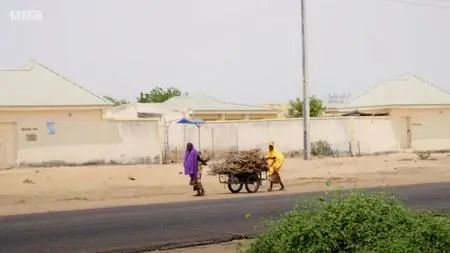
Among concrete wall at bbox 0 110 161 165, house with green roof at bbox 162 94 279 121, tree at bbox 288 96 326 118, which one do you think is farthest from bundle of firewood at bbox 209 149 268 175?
tree at bbox 288 96 326 118

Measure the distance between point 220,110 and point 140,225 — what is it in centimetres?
4110

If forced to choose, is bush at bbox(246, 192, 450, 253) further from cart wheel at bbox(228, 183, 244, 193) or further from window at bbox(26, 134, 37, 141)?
window at bbox(26, 134, 37, 141)

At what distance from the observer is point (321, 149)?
43.7 m

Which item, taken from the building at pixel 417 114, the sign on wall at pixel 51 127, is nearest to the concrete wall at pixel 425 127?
the building at pixel 417 114

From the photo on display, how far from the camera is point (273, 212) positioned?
1666 centimetres

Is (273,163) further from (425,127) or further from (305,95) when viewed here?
(425,127)

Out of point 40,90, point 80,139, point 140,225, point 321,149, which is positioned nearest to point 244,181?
point 140,225

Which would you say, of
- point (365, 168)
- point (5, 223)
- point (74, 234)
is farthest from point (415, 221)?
point (365, 168)

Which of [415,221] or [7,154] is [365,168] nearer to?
[7,154]

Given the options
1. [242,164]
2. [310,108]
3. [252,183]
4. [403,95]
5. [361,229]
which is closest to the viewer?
[361,229]

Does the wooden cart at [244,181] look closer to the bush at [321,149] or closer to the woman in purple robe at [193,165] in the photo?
the woman in purple robe at [193,165]

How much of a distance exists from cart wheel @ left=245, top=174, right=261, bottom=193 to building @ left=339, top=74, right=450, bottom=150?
24676mm

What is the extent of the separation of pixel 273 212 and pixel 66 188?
13.8m

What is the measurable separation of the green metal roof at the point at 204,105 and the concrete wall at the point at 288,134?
1370cm
